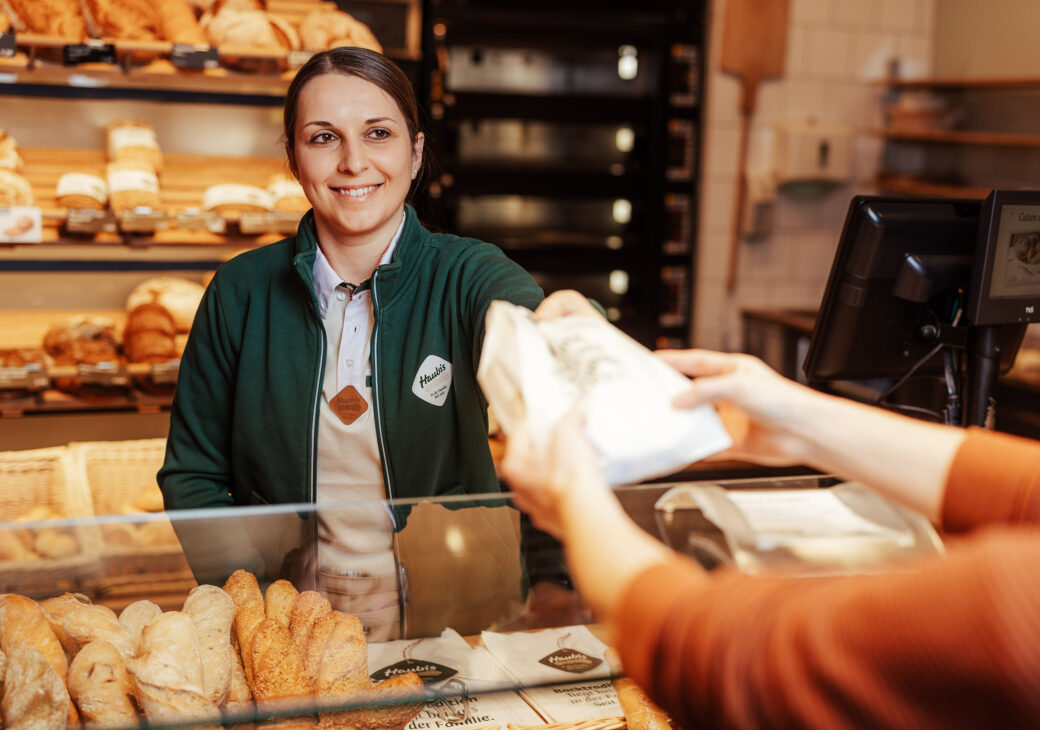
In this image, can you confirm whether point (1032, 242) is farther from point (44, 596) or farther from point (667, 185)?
point (667, 185)

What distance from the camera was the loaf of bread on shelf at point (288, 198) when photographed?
2.87 metres

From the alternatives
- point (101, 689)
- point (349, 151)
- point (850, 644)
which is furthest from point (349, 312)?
point (850, 644)

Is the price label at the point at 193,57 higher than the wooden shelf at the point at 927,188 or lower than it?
higher

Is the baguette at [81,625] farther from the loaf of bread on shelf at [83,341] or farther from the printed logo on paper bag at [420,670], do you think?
the loaf of bread on shelf at [83,341]

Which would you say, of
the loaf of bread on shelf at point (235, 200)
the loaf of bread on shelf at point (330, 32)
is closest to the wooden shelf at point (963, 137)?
the loaf of bread on shelf at point (330, 32)

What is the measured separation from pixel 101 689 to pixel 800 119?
14.7 ft

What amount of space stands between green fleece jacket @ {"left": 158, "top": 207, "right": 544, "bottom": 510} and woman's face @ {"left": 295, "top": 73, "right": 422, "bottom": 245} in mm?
76

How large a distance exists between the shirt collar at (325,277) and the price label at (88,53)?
1541 mm

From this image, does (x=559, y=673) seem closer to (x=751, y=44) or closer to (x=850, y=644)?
(x=850, y=644)

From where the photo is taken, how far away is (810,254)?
4867mm

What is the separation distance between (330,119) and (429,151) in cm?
37

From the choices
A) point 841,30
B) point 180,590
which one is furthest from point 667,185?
point 180,590

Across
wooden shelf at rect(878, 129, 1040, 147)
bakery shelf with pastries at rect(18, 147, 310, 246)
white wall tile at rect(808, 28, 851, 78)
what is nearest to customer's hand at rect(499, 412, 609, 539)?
bakery shelf with pastries at rect(18, 147, 310, 246)

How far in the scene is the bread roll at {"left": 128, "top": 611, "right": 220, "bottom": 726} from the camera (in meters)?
0.89
